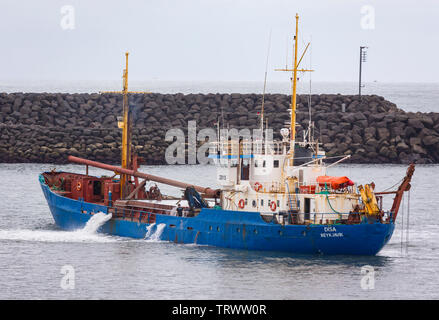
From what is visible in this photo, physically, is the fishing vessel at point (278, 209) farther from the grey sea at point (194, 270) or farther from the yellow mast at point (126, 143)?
the yellow mast at point (126, 143)

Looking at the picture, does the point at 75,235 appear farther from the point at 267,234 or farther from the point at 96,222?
the point at 267,234

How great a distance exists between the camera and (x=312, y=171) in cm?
4306

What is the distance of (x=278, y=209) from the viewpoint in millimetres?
41906

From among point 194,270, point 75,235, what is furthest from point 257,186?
point 75,235

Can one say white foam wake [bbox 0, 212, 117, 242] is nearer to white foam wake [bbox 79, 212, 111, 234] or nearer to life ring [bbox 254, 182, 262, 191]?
white foam wake [bbox 79, 212, 111, 234]

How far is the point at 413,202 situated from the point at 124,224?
2739 centimetres

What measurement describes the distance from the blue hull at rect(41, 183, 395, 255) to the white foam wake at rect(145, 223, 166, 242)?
0.51 feet

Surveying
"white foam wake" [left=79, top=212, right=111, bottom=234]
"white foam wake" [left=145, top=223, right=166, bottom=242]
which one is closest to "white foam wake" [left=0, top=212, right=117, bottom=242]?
"white foam wake" [left=79, top=212, right=111, bottom=234]

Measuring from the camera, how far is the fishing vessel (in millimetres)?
40688

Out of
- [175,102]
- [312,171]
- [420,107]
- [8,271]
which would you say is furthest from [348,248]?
[420,107]

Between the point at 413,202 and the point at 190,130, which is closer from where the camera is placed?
the point at 413,202

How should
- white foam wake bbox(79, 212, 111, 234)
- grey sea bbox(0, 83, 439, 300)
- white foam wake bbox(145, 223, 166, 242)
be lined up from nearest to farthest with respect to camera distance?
grey sea bbox(0, 83, 439, 300) < white foam wake bbox(145, 223, 166, 242) < white foam wake bbox(79, 212, 111, 234)

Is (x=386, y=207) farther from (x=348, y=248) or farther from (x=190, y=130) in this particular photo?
(x=190, y=130)

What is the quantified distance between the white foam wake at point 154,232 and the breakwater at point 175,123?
4281 centimetres
